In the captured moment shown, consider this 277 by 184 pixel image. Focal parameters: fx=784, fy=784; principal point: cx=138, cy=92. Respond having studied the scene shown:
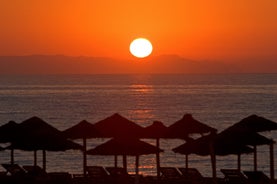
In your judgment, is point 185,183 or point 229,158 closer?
point 185,183

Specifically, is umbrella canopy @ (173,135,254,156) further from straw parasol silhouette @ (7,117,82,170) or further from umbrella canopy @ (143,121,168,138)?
straw parasol silhouette @ (7,117,82,170)

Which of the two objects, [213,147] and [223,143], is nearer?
[213,147]

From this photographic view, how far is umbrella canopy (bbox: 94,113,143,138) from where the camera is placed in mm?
22125

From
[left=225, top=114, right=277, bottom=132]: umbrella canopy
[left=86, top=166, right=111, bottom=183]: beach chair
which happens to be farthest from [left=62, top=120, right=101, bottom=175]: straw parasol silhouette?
[left=225, top=114, right=277, bottom=132]: umbrella canopy

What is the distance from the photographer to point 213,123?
80.1 meters

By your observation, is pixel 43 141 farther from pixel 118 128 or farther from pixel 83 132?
pixel 118 128

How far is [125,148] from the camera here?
20.8m

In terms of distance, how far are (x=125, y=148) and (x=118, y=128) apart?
64.1 inches

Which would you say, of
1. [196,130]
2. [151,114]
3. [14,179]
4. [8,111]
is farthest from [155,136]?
[8,111]

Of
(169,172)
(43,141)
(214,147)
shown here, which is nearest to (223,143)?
(214,147)

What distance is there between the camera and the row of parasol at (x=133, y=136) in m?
20.1

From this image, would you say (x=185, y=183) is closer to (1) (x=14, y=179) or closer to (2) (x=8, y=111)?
(1) (x=14, y=179)

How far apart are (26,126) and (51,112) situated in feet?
253

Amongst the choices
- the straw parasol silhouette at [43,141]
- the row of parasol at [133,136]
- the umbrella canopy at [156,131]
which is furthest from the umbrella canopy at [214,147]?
the straw parasol silhouette at [43,141]
